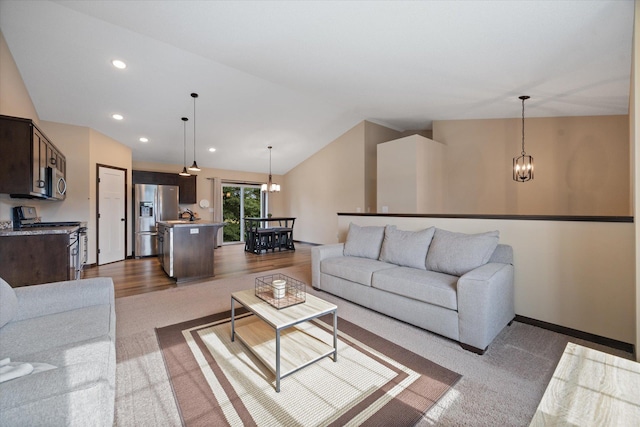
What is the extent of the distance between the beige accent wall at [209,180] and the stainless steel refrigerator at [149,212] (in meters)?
1.04

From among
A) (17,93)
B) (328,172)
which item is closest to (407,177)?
(328,172)

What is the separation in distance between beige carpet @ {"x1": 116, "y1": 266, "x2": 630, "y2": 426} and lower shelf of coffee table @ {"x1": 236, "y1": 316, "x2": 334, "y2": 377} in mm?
147

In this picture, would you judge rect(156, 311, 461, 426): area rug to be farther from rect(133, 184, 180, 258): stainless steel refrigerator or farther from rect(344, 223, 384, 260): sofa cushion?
rect(133, 184, 180, 258): stainless steel refrigerator

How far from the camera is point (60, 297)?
1864 millimetres

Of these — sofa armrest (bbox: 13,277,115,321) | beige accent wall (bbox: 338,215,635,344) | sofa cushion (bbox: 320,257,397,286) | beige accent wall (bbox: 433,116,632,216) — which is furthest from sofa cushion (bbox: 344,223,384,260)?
beige accent wall (bbox: 433,116,632,216)

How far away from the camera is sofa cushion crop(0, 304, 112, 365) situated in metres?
1.37

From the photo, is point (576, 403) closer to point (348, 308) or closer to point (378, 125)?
point (348, 308)

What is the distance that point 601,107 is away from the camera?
146 inches

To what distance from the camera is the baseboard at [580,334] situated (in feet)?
7.22

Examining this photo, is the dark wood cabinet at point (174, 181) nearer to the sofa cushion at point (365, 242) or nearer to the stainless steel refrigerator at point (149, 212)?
the stainless steel refrigerator at point (149, 212)

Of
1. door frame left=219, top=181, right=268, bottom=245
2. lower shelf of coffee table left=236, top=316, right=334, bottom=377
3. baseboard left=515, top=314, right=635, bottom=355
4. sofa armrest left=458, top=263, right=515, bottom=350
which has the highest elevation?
door frame left=219, top=181, right=268, bottom=245

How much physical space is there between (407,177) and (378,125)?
2027mm

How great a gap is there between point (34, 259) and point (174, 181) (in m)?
4.68

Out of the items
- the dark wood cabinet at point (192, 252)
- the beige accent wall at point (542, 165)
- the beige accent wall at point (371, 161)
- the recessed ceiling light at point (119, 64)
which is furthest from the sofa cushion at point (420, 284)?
the recessed ceiling light at point (119, 64)
